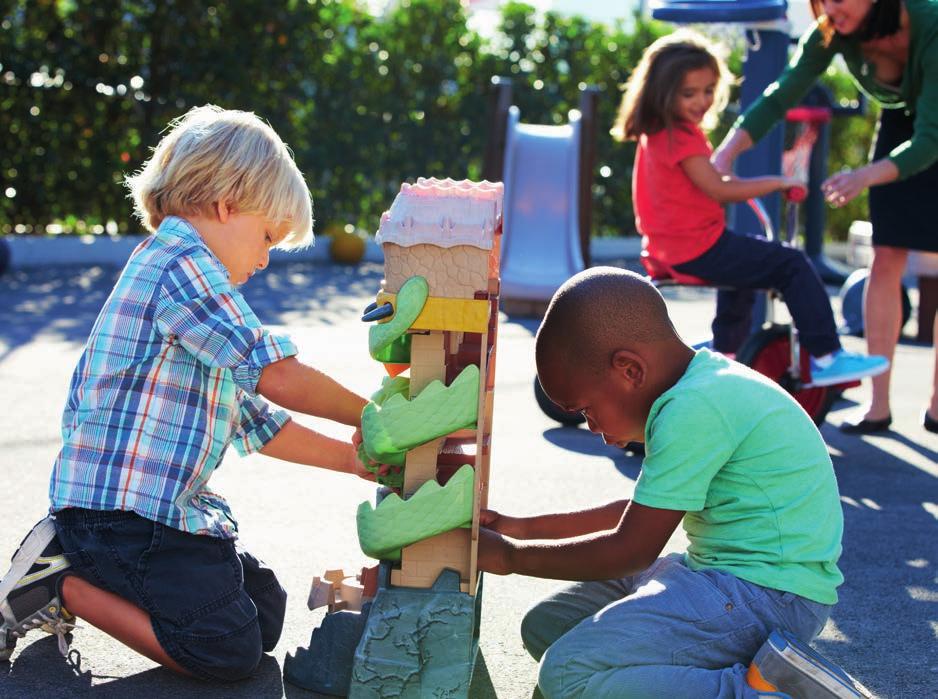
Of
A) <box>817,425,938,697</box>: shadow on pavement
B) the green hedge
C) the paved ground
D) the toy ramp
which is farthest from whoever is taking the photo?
the green hedge

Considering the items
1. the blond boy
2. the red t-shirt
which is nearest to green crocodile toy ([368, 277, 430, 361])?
the blond boy

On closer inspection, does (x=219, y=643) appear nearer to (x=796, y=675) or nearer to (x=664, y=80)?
(x=796, y=675)

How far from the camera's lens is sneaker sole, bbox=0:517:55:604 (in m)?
2.55

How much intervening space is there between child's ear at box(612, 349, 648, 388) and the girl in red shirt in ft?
7.95

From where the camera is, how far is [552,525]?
2578mm

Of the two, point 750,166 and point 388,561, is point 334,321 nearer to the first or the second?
point 750,166

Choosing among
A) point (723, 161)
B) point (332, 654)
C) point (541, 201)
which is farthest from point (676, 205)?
point (541, 201)

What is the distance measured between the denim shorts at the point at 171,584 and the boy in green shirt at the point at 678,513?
0.59 meters

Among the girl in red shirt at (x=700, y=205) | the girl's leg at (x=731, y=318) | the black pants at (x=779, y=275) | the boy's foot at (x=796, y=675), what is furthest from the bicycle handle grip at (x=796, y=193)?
the boy's foot at (x=796, y=675)

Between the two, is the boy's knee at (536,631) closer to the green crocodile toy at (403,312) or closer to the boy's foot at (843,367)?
the green crocodile toy at (403,312)

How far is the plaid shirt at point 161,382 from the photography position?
2.55 m

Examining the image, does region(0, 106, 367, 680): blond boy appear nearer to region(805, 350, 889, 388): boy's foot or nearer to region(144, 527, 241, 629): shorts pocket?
region(144, 527, 241, 629): shorts pocket


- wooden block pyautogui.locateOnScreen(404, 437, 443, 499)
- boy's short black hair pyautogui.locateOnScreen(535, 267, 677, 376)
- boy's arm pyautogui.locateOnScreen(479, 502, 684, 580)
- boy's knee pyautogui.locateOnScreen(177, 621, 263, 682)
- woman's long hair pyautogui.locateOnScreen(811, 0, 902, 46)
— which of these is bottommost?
boy's knee pyautogui.locateOnScreen(177, 621, 263, 682)

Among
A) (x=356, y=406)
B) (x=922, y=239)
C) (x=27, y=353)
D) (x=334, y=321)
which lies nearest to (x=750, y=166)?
(x=922, y=239)
